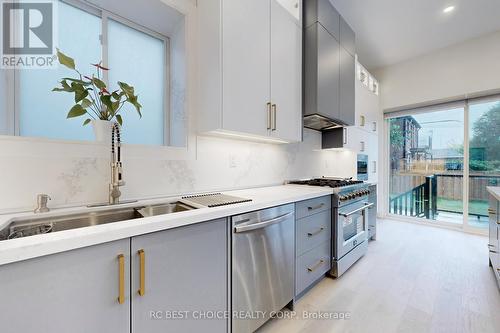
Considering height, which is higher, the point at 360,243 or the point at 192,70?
the point at 192,70

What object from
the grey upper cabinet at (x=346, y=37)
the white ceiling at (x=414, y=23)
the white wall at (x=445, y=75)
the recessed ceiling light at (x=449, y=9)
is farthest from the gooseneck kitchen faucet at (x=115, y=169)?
the white wall at (x=445, y=75)

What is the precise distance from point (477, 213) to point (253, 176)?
3.88 meters

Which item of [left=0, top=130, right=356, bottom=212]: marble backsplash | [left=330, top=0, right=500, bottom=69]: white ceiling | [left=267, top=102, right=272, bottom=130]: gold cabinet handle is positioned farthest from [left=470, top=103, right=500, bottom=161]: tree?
[left=267, top=102, right=272, bottom=130]: gold cabinet handle

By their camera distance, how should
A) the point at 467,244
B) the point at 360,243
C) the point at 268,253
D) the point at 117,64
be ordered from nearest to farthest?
the point at 268,253 → the point at 117,64 → the point at 360,243 → the point at 467,244

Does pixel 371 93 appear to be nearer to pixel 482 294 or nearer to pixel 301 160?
pixel 301 160

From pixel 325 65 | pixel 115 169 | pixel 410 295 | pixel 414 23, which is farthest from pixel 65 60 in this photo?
pixel 414 23

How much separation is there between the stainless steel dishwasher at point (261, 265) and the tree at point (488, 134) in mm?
3749

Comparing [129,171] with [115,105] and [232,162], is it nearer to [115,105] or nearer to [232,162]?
[115,105]

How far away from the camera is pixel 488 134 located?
3197mm

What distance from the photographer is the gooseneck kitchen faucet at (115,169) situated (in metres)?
1.24

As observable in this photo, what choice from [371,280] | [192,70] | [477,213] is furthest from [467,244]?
[192,70]

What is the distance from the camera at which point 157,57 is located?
5.83 feet

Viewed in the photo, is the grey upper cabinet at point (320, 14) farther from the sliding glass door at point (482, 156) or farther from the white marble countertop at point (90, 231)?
the sliding glass door at point (482, 156)
